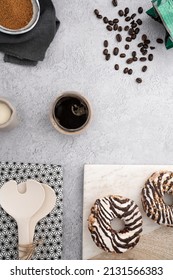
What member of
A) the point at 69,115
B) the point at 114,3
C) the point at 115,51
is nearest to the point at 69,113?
the point at 69,115

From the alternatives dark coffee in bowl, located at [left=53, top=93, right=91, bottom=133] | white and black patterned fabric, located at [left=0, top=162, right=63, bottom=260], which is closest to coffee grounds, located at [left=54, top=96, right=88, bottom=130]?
dark coffee in bowl, located at [left=53, top=93, right=91, bottom=133]

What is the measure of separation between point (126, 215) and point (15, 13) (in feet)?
1.89

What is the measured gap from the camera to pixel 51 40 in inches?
50.3

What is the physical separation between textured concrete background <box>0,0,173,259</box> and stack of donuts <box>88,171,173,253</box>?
0.07 metres

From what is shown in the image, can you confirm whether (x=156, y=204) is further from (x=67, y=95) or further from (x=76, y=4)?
(x=76, y=4)

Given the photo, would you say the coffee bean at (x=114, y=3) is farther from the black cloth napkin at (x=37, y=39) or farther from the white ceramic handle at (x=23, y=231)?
the white ceramic handle at (x=23, y=231)

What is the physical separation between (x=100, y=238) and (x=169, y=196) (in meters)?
0.21

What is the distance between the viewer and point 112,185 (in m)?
1.27

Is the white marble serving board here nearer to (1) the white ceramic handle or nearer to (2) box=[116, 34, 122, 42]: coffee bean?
(1) the white ceramic handle

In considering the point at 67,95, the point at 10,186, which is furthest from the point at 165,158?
the point at 10,186

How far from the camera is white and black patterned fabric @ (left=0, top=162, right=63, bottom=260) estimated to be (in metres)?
1.23

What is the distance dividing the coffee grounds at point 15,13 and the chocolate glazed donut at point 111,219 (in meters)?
0.49

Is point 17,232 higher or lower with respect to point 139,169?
lower

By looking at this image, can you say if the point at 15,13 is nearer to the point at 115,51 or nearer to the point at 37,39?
the point at 37,39
